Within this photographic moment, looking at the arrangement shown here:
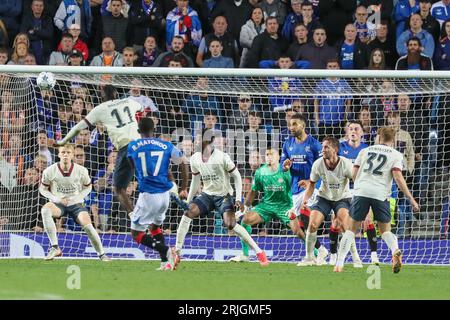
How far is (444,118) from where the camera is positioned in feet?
61.8

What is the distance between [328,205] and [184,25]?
5.44m

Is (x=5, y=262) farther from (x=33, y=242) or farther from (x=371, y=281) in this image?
(x=371, y=281)

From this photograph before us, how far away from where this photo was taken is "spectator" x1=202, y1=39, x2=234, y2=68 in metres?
20.6

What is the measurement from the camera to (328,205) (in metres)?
17.1

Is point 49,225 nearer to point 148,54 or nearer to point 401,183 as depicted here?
point 148,54

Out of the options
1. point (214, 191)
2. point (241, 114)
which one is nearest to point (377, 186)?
point (214, 191)

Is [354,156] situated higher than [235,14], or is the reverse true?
[235,14]

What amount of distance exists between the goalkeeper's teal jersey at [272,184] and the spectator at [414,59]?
3.29 m

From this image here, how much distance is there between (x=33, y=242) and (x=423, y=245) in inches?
229

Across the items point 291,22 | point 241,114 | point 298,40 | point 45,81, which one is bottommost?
point 241,114

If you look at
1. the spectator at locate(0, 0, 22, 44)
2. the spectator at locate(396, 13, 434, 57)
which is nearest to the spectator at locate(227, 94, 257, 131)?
the spectator at locate(396, 13, 434, 57)

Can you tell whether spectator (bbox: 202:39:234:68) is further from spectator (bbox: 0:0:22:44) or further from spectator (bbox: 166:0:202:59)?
spectator (bbox: 0:0:22:44)

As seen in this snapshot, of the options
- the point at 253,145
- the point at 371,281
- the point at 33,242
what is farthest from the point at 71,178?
the point at 371,281

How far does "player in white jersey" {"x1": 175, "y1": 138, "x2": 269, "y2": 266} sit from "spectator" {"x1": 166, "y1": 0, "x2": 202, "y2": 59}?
3.64 meters
